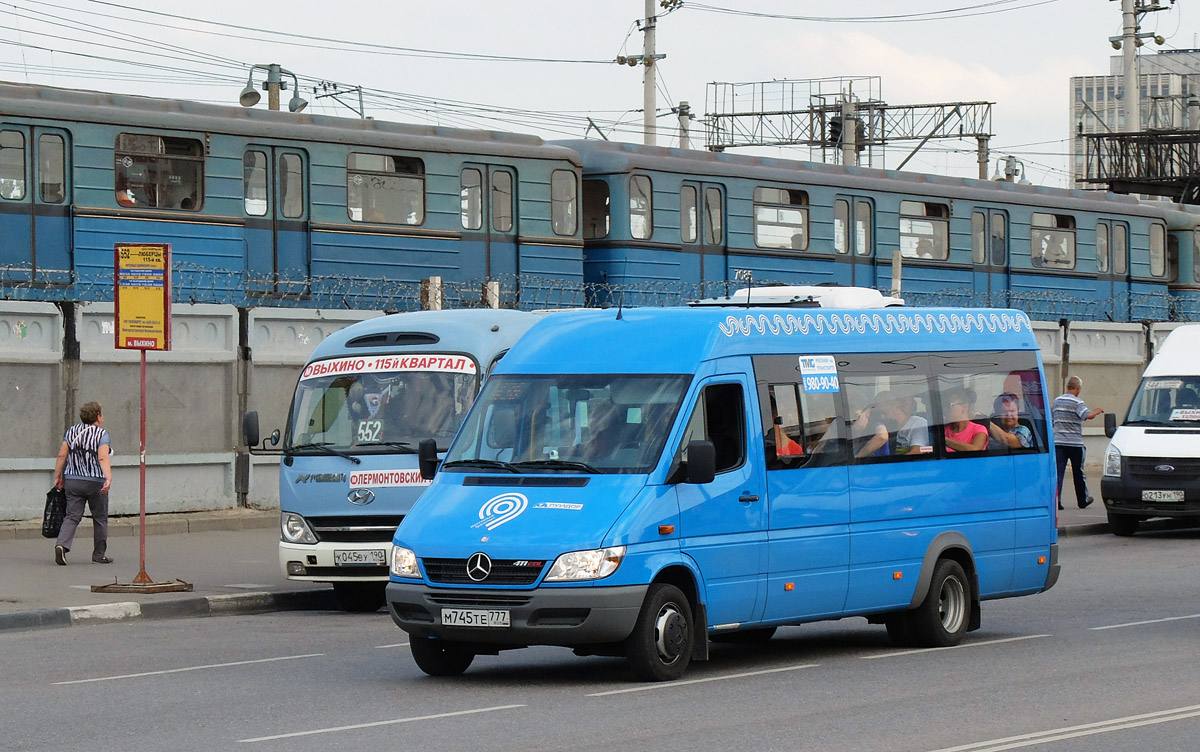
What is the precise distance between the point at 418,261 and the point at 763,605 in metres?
15.6

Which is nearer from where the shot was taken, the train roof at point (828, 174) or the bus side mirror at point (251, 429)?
the bus side mirror at point (251, 429)

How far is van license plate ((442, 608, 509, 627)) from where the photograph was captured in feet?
35.2

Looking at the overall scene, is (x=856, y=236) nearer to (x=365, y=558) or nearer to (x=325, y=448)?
(x=325, y=448)

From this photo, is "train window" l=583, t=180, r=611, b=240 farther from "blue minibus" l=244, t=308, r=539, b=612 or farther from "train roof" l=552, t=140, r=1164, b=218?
"blue minibus" l=244, t=308, r=539, b=612

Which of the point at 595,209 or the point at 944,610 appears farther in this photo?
the point at 595,209

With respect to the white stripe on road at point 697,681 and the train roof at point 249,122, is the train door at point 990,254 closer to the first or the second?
the train roof at point 249,122

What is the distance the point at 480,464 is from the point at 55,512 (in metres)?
8.32

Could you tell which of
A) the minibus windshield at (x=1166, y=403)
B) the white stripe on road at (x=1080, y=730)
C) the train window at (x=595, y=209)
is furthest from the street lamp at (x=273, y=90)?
the white stripe on road at (x=1080, y=730)

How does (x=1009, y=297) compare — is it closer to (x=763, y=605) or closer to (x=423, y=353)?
(x=423, y=353)

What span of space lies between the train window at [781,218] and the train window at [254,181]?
9448 mm

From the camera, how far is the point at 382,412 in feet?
53.6

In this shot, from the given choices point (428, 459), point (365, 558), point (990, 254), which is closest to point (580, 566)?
point (428, 459)

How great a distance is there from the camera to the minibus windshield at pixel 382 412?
53.0 feet

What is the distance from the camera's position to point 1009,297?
114ft
